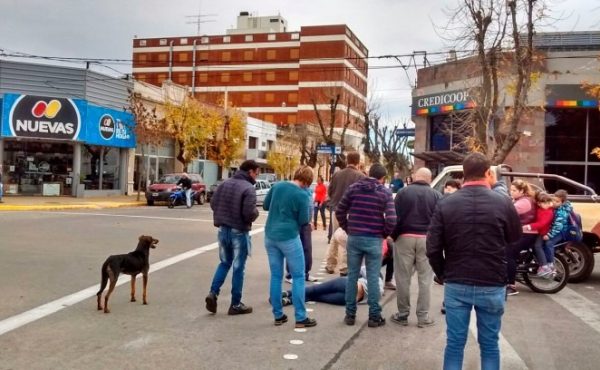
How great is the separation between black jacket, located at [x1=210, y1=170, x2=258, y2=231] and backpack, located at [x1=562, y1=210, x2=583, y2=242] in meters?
5.25

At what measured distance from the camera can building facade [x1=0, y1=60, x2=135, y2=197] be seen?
27.9 meters

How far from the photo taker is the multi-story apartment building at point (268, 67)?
249 ft

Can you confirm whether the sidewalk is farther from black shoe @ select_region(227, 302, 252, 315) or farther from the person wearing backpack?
the person wearing backpack

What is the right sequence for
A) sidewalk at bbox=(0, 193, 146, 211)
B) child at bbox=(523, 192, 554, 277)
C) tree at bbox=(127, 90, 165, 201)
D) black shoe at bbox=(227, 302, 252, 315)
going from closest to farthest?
black shoe at bbox=(227, 302, 252, 315) → child at bbox=(523, 192, 554, 277) → sidewalk at bbox=(0, 193, 146, 211) → tree at bbox=(127, 90, 165, 201)

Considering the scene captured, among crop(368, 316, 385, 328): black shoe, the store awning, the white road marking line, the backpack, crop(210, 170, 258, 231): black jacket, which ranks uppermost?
the store awning

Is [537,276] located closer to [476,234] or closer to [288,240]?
[288,240]

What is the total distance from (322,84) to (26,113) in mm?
51270

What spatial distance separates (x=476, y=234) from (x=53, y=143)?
28879mm

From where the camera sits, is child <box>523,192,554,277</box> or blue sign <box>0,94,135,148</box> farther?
blue sign <box>0,94,135,148</box>

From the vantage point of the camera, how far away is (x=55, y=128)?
94.1ft

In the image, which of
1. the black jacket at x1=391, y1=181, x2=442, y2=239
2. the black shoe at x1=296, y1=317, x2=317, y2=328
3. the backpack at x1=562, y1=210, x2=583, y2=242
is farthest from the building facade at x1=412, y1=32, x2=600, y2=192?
the black shoe at x1=296, y1=317, x2=317, y2=328

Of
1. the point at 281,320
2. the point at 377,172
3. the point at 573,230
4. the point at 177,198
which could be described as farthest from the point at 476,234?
the point at 177,198

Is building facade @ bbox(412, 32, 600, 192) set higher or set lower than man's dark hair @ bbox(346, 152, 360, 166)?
higher

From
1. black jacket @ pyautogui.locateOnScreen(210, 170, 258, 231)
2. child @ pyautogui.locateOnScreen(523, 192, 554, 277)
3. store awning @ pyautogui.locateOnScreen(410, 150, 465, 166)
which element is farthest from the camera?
store awning @ pyautogui.locateOnScreen(410, 150, 465, 166)
